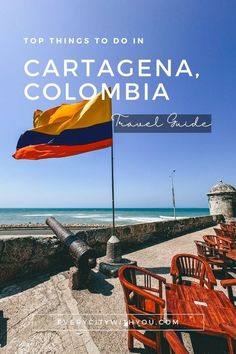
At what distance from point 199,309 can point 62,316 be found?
213 cm

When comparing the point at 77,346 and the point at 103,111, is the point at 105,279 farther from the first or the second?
the point at 103,111

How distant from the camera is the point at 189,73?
621 centimetres

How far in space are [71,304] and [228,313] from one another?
2552mm

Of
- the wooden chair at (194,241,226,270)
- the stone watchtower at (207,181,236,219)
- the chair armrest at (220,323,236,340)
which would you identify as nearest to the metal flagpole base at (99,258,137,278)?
the wooden chair at (194,241,226,270)

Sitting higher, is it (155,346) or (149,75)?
(149,75)

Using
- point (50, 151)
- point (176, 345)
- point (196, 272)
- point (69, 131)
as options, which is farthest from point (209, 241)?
point (50, 151)

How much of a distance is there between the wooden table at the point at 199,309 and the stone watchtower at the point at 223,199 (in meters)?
Result: 15.1

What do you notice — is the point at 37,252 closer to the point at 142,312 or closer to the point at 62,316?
the point at 62,316

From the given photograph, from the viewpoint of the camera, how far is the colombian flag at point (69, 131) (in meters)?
5.75

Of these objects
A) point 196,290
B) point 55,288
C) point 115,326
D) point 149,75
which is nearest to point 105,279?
point 55,288

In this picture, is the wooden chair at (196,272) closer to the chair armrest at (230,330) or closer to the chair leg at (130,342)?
the chair leg at (130,342)

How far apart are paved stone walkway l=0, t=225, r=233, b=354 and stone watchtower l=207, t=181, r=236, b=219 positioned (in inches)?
516

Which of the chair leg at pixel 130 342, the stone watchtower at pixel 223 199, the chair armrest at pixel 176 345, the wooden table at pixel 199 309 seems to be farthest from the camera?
the stone watchtower at pixel 223 199

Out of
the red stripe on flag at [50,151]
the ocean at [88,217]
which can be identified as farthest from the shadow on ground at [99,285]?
the ocean at [88,217]
